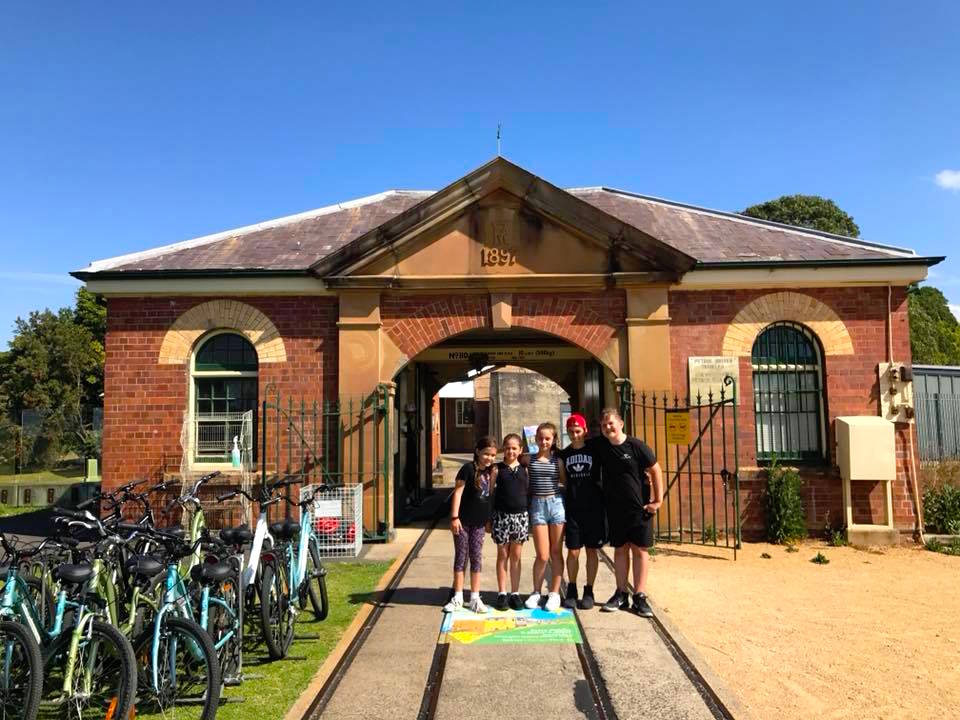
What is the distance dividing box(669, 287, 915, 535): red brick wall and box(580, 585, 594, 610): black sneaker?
4976mm

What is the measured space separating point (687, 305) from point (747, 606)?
200 inches

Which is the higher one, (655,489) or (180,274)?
(180,274)

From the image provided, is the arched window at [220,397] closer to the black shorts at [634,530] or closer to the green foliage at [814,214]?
the black shorts at [634,530]

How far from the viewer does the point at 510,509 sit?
6.40 m

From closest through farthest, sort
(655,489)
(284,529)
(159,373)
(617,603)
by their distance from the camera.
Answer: (284,529) < (655,489) < (617,603) < (159,373)

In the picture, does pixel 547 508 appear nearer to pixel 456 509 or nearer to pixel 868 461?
pixel 456 509

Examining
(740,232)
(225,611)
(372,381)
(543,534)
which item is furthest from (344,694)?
(740,232)

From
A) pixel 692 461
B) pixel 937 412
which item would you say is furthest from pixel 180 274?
pixel 937 412

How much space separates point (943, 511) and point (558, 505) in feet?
26.3

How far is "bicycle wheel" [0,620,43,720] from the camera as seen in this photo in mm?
3729

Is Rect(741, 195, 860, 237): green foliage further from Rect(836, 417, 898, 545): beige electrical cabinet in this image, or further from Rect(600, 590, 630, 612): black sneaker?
Rect(600, 590, 630, 612): black sneaker

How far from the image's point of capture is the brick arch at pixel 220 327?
11.1m

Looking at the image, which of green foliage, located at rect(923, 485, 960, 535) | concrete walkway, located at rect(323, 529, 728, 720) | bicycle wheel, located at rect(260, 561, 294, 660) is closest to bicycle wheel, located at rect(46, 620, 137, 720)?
bicycle wheel, located at rect(260, 561, 294, 660)

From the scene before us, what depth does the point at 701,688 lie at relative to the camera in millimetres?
4730
